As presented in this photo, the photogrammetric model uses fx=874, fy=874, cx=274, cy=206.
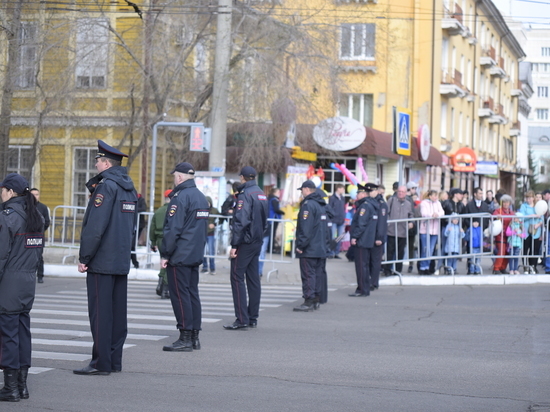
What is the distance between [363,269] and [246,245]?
450cm

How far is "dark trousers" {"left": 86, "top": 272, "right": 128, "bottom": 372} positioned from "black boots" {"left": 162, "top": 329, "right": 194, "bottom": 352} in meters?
1.22

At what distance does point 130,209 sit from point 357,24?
1727 cm

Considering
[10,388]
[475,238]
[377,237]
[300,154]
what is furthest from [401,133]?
[10,388]

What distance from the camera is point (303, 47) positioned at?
2241 centimetres

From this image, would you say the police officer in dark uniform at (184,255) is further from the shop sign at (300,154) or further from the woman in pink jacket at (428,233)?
the shop sign at (300,154)

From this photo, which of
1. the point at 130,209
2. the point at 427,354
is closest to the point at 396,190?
the point at 427,354

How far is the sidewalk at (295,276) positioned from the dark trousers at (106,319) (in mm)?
9985

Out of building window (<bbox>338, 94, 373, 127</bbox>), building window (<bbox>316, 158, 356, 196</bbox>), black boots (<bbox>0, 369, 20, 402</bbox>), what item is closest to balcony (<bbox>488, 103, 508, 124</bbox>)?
building window (<bbox>338, 94, 373, 127</bbox>)

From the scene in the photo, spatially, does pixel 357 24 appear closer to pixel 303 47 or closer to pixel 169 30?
pixel 303 47

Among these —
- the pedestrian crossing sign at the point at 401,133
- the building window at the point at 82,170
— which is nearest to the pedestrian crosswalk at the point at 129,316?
the pedestrian crossing sign at the point at 401,133

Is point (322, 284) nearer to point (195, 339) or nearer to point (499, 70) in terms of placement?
point (195, 339)

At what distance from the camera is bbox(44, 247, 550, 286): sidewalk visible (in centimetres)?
1764

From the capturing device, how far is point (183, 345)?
919cm

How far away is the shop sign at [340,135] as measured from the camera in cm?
2448
